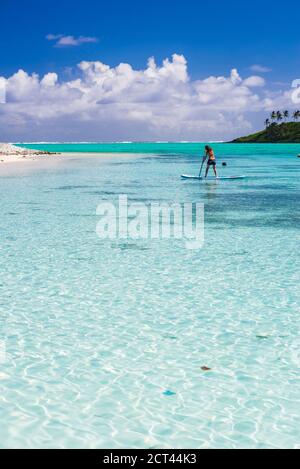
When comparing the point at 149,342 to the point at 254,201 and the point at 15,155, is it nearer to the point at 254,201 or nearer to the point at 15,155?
the point at 254,201

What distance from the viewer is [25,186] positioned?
31.2 meters

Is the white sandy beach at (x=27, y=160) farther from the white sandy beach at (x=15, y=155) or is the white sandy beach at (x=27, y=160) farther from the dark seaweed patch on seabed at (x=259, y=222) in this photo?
the dark seaweed patch on seabed at (x=259, y=222)

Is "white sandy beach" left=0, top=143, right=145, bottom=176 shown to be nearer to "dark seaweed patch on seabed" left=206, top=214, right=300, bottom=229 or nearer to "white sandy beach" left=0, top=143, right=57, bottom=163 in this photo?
"white sandy beach" left=0, top=143, right=57, bottom=163

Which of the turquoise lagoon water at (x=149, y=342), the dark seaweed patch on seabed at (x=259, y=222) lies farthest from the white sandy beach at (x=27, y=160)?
the turquoise lagoon water at (x=149, y=342)

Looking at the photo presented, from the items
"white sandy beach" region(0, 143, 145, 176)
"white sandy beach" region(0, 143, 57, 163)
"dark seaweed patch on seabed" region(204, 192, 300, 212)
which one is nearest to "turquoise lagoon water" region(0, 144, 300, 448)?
"dark seaweed patch on seabed" region(204, 192, 300, 212)

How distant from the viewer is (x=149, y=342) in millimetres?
7332

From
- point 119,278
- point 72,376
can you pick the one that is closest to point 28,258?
point 119,278

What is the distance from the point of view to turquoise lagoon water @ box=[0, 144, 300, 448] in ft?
17.3

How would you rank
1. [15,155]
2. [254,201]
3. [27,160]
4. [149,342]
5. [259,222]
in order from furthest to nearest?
[15,155], [27,160], [254,201], [259,222], [149,342]

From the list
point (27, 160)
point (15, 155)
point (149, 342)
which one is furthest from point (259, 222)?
point (15, 155)

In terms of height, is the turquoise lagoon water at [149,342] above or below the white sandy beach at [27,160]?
below

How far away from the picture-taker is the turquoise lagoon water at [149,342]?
17.3ft

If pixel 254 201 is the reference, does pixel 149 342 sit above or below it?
below
